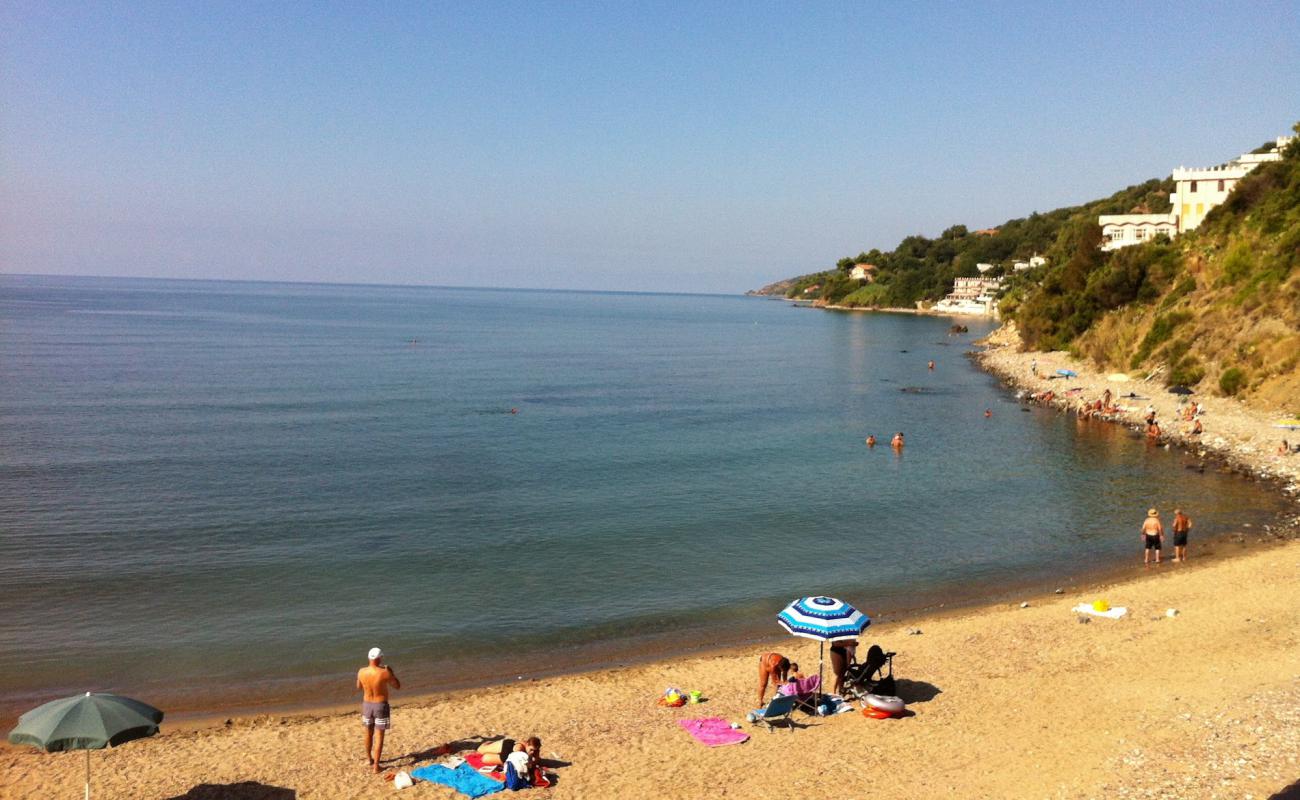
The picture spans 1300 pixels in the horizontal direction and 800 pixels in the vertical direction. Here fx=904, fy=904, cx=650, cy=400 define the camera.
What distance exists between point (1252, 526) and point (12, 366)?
77350 millimetres

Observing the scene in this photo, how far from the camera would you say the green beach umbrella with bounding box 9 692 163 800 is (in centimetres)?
1061

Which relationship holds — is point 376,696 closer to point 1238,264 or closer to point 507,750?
point 507,750

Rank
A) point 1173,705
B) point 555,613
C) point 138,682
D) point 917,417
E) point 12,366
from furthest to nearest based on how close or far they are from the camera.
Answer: point 12,366
point 917,417
point 555,613
point 138,682
point 1173,705

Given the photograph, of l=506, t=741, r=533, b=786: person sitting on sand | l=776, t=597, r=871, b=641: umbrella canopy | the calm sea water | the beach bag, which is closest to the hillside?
the calm sea water

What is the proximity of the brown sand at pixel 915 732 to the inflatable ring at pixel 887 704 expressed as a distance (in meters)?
0.20

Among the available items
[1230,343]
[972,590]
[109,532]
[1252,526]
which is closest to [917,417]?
[1230,343]

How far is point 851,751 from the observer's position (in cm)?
1352

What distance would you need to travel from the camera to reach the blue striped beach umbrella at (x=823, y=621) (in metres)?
14.5

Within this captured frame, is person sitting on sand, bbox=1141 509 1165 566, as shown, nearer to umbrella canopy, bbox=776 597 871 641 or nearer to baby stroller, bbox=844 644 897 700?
baby stroller, bbox=844 644 897 700

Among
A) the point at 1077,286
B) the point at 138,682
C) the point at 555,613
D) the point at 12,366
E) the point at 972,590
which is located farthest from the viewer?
the point at 1077,286

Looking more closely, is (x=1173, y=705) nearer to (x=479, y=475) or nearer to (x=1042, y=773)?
(x=1042, y=773)

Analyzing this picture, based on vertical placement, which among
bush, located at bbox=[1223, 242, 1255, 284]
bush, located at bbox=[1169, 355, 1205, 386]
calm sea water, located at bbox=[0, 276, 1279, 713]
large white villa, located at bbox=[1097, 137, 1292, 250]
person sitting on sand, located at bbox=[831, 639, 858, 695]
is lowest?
calm sea water, located at bbox=[0, 276, 1279, 713]

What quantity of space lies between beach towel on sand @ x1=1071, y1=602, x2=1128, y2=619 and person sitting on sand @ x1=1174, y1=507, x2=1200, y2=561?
587 centimetres

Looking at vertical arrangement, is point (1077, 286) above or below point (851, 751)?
above
